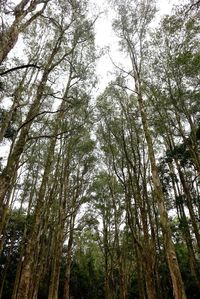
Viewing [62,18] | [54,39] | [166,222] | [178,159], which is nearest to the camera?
[166,222]

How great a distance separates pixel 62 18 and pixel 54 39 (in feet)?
6.41

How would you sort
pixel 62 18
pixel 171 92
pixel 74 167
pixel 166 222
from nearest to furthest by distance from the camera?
pixel 166 222, pixel 62 18, pixel 171 92, pixel 74 167

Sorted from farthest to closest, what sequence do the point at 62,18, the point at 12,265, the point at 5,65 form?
1. the point at 12,265
2. the point at 62,18
3. the point at 5,65

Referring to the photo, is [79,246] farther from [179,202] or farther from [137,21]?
[137,21]

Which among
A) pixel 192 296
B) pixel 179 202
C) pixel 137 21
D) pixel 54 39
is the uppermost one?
pixel 137 21

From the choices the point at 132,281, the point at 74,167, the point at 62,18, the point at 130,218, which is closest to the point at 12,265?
the point at 132,281

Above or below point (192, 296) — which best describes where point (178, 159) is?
above

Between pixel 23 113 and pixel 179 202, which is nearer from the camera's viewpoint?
pixel 23 113

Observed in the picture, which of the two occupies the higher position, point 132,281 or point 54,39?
point 54,39

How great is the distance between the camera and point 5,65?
7727mm

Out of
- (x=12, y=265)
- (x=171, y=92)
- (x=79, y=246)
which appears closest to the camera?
(x=171, y=92)

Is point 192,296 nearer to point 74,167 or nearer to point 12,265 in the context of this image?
point 74,167

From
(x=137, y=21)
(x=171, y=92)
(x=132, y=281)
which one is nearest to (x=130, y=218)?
(x=171, y=92)

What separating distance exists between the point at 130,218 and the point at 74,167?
560 cm
